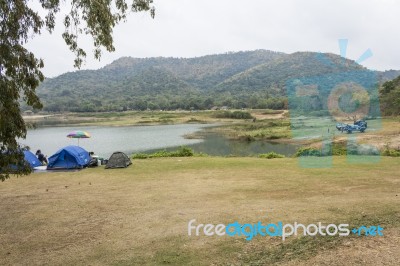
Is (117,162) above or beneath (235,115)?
above

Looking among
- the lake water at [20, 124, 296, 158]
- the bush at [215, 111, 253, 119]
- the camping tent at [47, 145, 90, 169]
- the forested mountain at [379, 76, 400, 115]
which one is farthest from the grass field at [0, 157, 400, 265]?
the bush at [215, 111, 253, 119]

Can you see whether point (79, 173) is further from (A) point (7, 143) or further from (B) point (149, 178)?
(A) point (7, 143)

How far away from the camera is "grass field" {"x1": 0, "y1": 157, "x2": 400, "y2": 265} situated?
23.4 ft

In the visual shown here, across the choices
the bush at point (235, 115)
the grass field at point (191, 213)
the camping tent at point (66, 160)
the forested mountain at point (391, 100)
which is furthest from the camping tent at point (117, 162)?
the bush at point (235, 115)

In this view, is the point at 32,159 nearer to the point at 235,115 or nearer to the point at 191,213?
the point at 191,213

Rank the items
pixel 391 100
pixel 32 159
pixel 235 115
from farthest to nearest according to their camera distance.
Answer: pixel 235 115 < pixel 391 100 < pixel 32 159

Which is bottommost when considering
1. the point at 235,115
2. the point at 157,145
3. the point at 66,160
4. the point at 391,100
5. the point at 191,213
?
the point at 157,145

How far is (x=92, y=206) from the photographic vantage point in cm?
1164

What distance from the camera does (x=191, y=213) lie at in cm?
1012

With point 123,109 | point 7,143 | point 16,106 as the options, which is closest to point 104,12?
point 16,106

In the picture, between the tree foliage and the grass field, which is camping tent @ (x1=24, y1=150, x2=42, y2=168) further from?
the tree foliage

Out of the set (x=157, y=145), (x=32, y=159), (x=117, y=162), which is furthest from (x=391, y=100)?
(x=32, y=159)

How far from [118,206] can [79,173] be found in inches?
300

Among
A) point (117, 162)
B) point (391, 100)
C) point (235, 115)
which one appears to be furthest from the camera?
point (235, 115)
